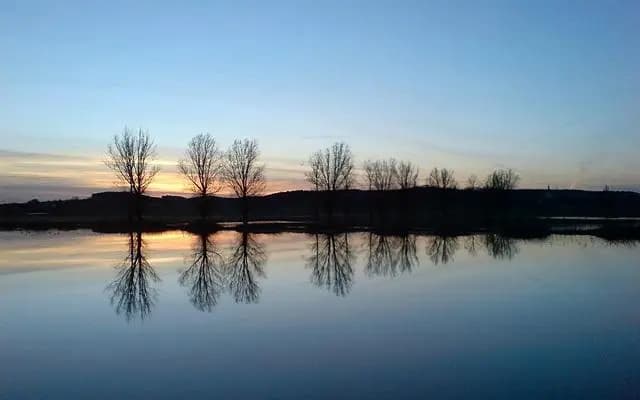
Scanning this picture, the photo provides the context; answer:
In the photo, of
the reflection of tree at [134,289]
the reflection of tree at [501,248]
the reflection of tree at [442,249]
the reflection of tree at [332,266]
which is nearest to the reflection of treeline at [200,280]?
the reflection of tree at [134,289]

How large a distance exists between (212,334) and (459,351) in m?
4.43

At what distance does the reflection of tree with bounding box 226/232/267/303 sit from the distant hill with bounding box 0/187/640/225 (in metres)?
36.1

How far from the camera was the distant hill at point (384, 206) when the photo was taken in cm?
7888

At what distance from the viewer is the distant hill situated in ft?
259

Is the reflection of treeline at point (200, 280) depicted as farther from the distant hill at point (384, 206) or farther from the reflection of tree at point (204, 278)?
the distant hill at point (384, 206)

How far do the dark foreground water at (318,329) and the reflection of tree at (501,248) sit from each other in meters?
2.96

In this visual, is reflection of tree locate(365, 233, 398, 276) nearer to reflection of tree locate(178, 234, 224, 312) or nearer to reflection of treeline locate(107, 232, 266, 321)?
reflection of treeline locate(107, 232, 266, 321)

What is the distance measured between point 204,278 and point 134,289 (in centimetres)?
256

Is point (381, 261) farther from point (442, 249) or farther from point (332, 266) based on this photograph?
point (442, 249)

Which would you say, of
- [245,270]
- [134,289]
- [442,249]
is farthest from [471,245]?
[134,289]

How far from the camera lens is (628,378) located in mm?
7688

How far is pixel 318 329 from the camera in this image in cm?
1082

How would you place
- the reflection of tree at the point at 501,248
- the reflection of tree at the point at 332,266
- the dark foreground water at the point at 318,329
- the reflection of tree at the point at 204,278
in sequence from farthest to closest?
the reflection of tree at the point at 501,248
the reflection of tree at the point at 332,266
the reflection of tree at the point at 204,278
the dark foreground water at the point at 318,329

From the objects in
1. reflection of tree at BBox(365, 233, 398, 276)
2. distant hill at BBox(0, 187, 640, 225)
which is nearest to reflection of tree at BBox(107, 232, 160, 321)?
reflection of tree at BBox(365, 233, 398, 276)
